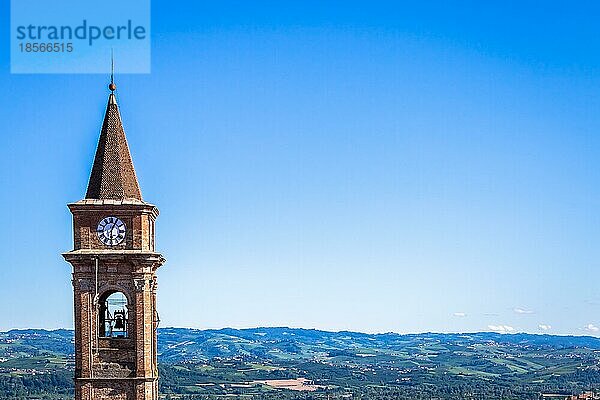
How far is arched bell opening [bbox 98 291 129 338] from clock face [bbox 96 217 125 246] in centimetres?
258

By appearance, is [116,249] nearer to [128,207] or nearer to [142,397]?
[128,207]

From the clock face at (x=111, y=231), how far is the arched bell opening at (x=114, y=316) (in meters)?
2.58

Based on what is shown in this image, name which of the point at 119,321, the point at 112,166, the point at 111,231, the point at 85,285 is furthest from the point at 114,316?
the point at 112,166

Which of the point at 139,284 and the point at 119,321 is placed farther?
the point at 119,321

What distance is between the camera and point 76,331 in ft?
155

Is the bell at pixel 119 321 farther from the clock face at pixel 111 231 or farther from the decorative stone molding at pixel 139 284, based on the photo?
the clock face at pixel 111 231

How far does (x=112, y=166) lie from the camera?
48312 millimetres

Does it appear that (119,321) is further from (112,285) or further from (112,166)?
(112,166)

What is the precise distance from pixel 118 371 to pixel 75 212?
7643 millimetres

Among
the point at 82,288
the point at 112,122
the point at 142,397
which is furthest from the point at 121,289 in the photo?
the point at 112,122

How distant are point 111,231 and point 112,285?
253 centimetres

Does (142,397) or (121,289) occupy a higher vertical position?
(121,289)

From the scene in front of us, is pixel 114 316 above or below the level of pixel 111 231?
below

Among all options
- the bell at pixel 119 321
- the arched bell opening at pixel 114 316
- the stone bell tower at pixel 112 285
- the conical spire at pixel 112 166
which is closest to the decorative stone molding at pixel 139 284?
the stone bell tower at pixel 112 285
